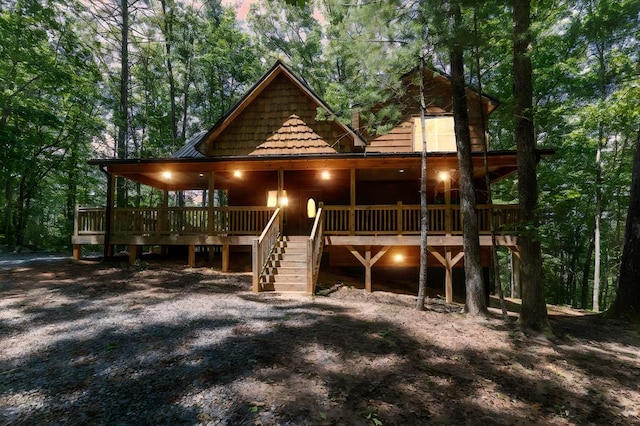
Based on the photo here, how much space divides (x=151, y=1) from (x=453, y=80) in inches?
840

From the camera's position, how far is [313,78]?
2428 centimetres

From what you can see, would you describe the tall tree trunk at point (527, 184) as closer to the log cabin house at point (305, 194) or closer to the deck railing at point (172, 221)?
the log cabin house at point (305, 194)

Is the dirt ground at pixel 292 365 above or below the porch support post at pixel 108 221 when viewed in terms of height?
below

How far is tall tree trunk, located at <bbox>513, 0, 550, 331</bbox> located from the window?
6.07 metres

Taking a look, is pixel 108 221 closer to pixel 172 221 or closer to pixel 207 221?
pixel 172 221

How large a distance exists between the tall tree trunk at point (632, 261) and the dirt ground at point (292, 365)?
54 cm

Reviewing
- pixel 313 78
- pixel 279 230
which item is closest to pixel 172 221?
pixel 279 230

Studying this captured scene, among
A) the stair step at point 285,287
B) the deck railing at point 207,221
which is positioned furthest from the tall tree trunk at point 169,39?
the stair step at point 285,287

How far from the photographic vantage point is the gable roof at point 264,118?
41.0 ft

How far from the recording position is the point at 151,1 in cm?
1980

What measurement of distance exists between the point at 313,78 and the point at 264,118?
13.3m

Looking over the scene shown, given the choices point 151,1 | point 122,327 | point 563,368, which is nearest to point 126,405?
point 122,327

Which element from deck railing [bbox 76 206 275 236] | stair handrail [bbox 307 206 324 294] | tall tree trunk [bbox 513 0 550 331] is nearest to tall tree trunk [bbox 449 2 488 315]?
tall tree trunk [bbox 513 0 550 331]

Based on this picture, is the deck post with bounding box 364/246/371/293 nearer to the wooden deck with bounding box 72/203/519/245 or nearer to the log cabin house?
the log cabin house
